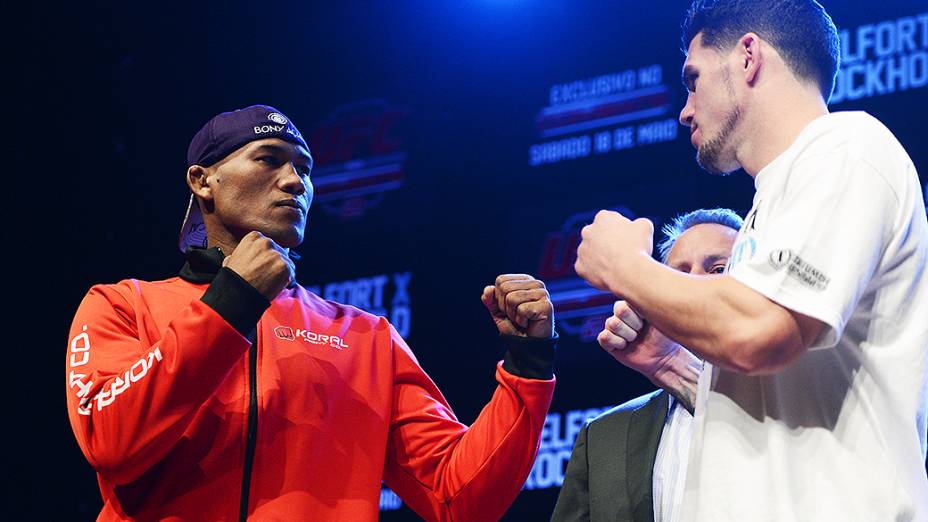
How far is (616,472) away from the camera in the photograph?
2256mm

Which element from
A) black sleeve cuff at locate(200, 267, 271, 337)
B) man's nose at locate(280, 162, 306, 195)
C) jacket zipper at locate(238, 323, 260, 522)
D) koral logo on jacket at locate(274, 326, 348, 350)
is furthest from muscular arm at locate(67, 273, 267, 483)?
man's nose at locate(280, 162, 306, 195)

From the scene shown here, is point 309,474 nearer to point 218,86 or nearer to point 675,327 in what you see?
point 675,327

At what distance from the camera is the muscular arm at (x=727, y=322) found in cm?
141

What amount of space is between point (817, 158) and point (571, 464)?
108cm

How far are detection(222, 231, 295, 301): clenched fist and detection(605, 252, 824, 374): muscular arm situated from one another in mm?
675

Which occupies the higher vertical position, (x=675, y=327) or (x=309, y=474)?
(x=675, y=327)

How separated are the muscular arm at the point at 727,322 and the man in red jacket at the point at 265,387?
0.54 m

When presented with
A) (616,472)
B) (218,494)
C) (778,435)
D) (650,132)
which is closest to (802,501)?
(778,435)

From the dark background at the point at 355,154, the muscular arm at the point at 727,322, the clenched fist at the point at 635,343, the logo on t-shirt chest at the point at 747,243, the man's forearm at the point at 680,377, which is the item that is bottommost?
the dark background at the point at 355,154

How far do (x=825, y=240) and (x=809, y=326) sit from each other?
11 cm

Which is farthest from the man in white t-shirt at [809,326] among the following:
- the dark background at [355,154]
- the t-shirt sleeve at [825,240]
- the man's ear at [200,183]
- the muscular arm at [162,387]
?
the dark background at [355,154]

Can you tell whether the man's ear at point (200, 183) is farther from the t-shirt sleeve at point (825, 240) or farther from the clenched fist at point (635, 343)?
the t-shirt sleeve at point (825, 240)

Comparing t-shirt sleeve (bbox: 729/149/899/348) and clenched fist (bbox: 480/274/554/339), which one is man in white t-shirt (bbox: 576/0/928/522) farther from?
clenched fist (bbox: 480/274/554/339)

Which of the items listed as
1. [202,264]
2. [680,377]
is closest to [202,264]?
[202,264]
